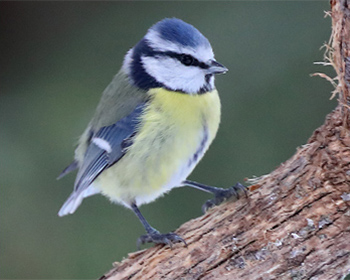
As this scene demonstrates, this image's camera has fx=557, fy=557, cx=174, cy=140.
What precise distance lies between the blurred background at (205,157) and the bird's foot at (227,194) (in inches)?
27.0

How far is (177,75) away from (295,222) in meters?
0.51

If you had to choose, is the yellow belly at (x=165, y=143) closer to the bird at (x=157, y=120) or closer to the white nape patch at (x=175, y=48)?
the bird at (x=157, y=120)

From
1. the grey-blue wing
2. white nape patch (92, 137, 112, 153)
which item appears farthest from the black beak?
white nape patch (92, 137, 112, 153)

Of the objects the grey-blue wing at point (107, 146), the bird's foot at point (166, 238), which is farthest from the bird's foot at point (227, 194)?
the grey-blue wing at point (107, 146)

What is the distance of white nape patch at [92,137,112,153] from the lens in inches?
58.8

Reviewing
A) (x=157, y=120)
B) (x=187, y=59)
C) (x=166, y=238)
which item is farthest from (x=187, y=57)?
(x=166, y=238)

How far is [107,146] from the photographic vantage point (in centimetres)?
150

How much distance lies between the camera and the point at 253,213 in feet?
3.98

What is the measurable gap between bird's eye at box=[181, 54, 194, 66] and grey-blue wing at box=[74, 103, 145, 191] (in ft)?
0.51

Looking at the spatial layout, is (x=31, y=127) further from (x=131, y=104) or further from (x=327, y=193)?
(x=327, y=193)

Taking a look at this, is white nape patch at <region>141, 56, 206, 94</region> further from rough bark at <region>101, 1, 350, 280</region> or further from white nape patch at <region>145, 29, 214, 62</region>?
rough bark at <region>101, 1, 350, 280</region>

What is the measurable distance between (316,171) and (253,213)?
167 millimetres

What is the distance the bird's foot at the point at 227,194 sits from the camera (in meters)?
1.26

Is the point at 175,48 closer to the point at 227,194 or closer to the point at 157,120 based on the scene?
the point at 157,120
